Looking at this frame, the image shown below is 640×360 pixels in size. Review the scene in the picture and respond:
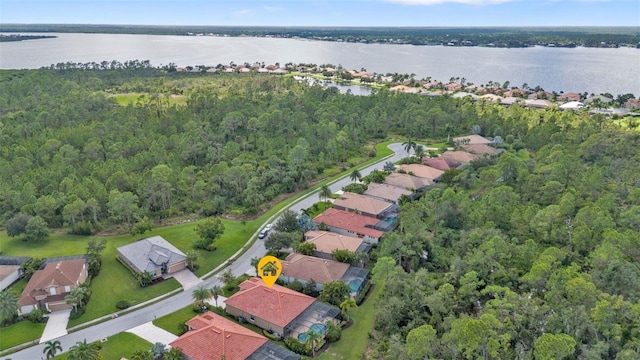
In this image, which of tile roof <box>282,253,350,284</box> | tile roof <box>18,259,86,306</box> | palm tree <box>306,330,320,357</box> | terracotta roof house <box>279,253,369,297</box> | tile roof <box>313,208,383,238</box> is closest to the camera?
palm tree <box>306,330,320,357</box>

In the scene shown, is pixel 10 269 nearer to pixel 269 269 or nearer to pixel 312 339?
pixel 269 269

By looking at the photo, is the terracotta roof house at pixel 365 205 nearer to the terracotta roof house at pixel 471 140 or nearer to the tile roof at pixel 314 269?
the tile roof at pixel 314 269

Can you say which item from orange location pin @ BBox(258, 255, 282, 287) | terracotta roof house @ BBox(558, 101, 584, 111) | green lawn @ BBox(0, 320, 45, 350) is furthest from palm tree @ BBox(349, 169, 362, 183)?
terracotta roof house @ BBox(558, 101, 584, 111)

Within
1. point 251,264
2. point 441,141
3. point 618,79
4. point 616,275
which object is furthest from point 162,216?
point 618,79

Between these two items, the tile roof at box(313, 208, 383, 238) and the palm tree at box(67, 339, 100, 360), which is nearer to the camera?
the palm tree at box(67, 339, 100, 360)

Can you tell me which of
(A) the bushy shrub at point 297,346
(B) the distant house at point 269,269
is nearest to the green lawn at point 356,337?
(A) the bushy shrub at point 297,346

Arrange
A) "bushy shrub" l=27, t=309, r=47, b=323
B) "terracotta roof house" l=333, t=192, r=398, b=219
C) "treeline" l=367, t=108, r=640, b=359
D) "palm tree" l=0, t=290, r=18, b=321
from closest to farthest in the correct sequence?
1. "treeline" l=367, t=108, r=640, b=359
2. "palm tree" l=0, t=290, r=18, b=321
3. "bushy shrub" l=27, t=309, r=47, b=323
4. "terracotta roof house" l=333, t=192, r=398, b=219

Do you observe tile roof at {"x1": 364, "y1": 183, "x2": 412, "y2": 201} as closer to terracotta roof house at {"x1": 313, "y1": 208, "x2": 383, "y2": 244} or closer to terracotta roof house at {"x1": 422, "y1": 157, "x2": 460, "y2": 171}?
terracotta roof house at {"x1": 313, "y1": 208, "x2": 383, "y2": 244}
